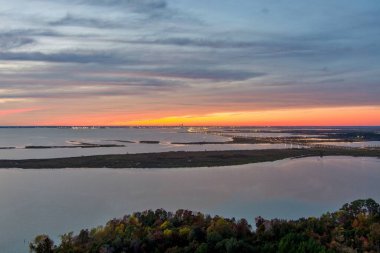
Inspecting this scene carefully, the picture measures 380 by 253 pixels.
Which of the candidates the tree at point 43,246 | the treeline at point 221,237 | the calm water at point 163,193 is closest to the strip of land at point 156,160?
the calm water at point 163,193

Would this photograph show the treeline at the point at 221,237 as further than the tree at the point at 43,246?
No

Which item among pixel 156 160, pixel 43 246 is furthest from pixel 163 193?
pixel 156 160

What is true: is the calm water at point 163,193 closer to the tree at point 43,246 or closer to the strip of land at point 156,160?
the tree at point 43,246

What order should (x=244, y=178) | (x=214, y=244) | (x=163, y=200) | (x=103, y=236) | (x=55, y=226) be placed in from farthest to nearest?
(x=244, y=178)
(x=163, y=200)
(x=55, y=226)
(x=103, y=236)
(x=214, y=244)

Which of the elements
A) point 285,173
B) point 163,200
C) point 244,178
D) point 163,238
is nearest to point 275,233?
point 163,238

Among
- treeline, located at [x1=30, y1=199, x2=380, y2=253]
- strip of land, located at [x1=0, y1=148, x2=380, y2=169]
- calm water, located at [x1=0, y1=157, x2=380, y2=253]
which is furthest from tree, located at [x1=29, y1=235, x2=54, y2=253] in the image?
strip of land, located at [x1=0, y1=148, x2=380, y2=169]

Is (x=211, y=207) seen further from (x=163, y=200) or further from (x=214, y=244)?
(x=214, y=244)

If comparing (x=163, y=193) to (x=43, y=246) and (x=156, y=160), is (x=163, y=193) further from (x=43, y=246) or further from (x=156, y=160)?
(x=156, y=160)
